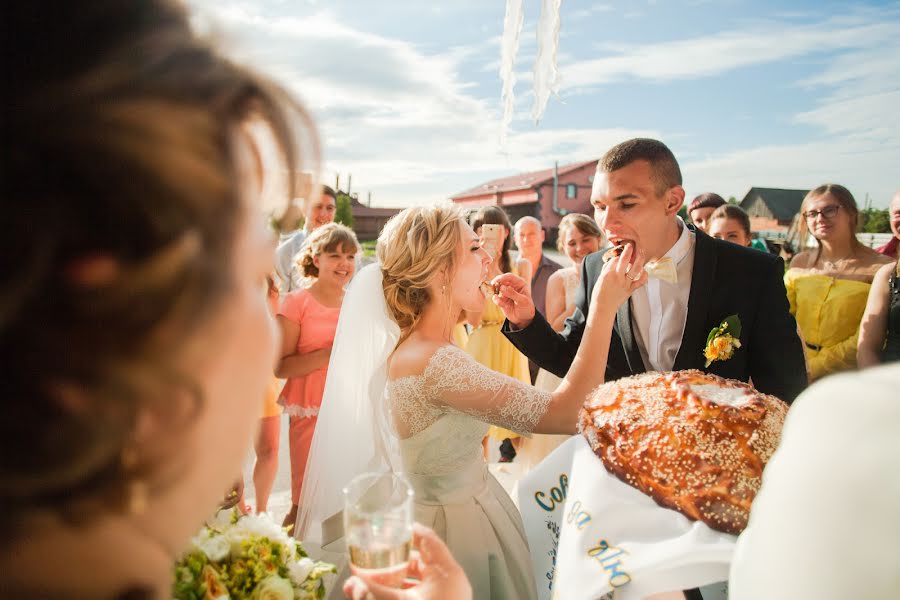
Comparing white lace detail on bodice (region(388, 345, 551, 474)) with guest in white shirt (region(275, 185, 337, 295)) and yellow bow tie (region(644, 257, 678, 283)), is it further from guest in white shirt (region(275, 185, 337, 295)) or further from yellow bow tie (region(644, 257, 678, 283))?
guest in white shirt (region(275, 185, 337, 295))

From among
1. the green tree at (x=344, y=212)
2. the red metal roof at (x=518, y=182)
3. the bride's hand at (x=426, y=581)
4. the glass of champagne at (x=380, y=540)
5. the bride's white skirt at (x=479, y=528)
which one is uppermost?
the red metal roof at (x=518, y=182)

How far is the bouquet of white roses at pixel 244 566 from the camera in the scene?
1.25 metres

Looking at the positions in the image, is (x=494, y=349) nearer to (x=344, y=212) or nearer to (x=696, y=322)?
(x=696, y=322)

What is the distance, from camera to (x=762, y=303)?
8.71 feet

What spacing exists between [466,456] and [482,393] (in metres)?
0.40

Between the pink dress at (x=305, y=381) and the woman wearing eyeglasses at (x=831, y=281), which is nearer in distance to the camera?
the pink dress at (x=305, y=381)

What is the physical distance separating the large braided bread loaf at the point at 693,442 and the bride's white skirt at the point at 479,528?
4.25 ft

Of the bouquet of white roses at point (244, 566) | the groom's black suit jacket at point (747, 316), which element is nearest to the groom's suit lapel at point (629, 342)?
the groom's black suit jacket at point (747, 316)

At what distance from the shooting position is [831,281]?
15.6 ft

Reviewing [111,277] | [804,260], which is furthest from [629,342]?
[804,260]

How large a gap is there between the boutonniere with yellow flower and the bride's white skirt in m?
1.20

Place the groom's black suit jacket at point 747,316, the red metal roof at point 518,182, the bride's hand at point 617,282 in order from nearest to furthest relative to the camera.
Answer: the bride's hand at point 617,282, the groom's black suit jacket at point 747,316, the red metal roof at point 518,182

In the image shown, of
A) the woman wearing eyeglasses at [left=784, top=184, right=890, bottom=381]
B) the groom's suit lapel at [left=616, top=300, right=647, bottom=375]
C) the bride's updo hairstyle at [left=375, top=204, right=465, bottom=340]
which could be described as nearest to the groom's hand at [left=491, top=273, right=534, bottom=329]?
the bride's updo hairstyle at [left=375, top=204, right=465, bottom=340]

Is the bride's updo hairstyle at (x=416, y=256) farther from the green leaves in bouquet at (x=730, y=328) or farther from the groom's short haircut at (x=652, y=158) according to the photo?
the green leaves in bouquet at (x=730, y=328)
